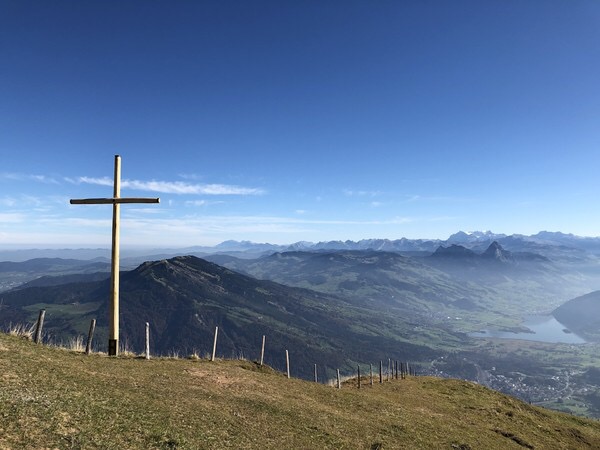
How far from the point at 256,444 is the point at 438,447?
47.5 ft

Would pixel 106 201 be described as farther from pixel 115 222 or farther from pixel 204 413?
pixel 204 413

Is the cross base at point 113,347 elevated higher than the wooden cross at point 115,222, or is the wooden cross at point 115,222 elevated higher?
the wooden cross at point 115,222

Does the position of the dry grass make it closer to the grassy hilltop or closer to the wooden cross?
the grassy hilltop

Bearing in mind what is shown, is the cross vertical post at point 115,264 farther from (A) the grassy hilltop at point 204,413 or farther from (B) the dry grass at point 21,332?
(B) the dry grass at point 21,332

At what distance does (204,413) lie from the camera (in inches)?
840

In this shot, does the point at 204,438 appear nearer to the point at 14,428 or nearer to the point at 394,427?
the point at 14,428

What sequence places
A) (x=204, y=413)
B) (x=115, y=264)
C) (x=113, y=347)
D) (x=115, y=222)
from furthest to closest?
(x=113, y=347)
(x=115, y=222)
(x=115, y=264)
(x=204, y=413)

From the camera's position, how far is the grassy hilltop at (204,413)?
52.7 feet

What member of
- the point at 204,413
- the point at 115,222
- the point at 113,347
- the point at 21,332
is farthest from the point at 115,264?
the point at 204,413

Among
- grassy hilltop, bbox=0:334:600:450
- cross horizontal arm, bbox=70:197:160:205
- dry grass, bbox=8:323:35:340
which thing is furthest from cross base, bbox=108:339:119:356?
cross horizontal arm, bbox=70:197:160:205

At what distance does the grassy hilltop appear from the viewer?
16.1 m

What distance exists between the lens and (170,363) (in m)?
32.0

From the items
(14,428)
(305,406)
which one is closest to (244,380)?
(305,406)

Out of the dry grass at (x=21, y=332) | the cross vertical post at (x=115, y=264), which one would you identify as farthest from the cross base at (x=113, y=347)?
the dry grass at (x=21, y=332)
